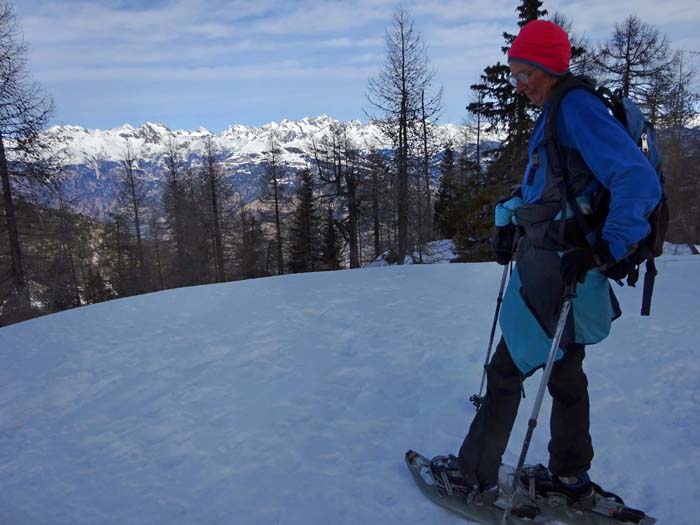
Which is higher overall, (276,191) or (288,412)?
(276,191)

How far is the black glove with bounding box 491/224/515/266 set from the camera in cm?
249

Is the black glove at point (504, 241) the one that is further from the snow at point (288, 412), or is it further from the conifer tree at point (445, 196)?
the conifer tree at point (445, 196)

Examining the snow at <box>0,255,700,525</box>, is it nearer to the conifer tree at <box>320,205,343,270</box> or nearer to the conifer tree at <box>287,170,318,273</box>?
the conifer tree at <box>287,170,318,273</box>

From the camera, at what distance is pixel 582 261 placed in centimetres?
175

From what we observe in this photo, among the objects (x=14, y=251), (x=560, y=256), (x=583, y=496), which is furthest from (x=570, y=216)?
(x=14, y=251)

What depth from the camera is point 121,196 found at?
95.2 feet

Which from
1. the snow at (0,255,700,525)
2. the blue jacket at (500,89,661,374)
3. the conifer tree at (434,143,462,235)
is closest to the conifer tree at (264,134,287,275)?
the conifer tree at (434,143,462,235)

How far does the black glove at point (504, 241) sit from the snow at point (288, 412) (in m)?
1.23

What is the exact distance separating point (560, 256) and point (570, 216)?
0.59ft

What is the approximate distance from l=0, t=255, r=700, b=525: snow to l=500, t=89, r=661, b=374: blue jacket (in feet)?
3.43

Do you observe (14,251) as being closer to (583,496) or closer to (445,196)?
(583,496)

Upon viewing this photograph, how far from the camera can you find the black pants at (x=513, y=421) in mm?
2074

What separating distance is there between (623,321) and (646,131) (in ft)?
12.9

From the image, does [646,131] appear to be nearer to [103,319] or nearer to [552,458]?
[552,458]
